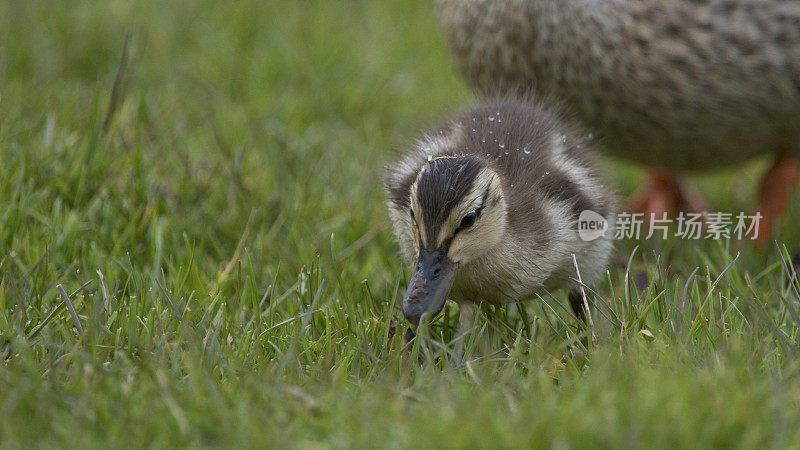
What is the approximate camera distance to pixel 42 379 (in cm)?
241

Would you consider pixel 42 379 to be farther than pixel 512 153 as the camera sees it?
No

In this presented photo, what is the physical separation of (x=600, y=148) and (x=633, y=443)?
234 cm

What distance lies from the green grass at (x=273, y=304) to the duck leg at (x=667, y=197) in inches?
7.5

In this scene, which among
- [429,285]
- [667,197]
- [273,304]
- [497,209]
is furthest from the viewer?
[667,197]

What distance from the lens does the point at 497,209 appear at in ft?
9.31

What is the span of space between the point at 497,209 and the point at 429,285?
31cm

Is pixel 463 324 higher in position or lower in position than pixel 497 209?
lower

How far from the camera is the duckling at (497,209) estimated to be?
2730 mm

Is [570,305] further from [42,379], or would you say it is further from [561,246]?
[42,379]

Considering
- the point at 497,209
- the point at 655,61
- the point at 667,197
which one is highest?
the point at 655,61

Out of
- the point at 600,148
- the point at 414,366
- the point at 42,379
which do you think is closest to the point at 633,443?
the point at 414,366

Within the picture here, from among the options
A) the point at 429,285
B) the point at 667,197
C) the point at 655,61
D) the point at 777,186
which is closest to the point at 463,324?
the point at 429,285

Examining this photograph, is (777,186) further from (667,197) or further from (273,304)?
(273,304)

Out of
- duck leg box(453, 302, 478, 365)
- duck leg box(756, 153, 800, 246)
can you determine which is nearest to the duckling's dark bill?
duck leg box(453, 302, 478, 365)
